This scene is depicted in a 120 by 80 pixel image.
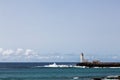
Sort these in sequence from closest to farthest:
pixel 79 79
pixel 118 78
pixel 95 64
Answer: pixel 118 78 < pixel 79 79 < pixel 95 64

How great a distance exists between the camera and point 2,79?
316 ft

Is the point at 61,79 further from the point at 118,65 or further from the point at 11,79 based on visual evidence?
the point at 118,65

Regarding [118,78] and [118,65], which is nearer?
[118,78]

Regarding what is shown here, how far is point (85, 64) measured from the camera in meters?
167

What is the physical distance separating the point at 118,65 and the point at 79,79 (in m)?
82.8

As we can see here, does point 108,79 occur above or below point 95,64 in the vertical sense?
below

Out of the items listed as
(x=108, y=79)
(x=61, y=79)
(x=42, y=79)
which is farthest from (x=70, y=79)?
(x=108, y=79)

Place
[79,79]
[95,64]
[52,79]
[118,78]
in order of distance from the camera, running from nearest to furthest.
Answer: [118,78] < [79,79] < [52,79] < [95,64]

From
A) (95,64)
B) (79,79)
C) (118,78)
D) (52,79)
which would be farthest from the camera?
(95,64)

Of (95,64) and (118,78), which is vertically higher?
(95,64)

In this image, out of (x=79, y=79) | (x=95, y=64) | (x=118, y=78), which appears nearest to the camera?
(x=118, y=78)

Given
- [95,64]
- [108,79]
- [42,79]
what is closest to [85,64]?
[95,64]

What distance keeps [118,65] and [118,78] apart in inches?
3636

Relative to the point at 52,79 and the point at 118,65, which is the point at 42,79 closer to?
the point at 52,79
